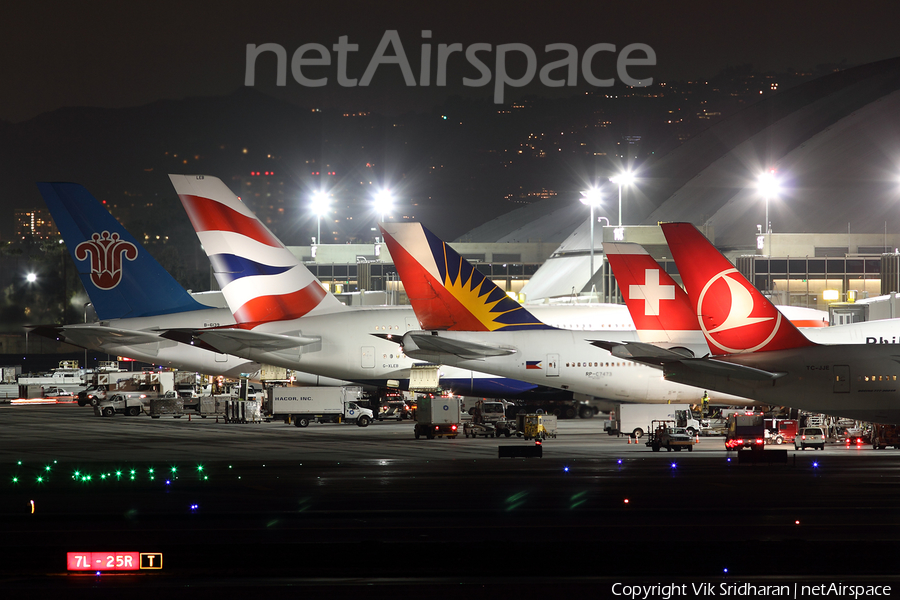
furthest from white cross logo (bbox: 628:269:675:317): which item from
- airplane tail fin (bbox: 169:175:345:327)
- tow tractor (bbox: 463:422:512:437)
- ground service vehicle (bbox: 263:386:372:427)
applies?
ground service vehicle (bbox: 263:386:372:427)

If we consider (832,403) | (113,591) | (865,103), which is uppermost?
(865,103)

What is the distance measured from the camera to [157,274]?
1876 inches

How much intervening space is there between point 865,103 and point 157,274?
97.3 m

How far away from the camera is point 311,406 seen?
5209cm

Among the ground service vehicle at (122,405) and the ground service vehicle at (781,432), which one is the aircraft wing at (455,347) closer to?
the ground service vehicle at (781,432)

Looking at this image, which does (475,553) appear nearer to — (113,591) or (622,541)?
(622,541)

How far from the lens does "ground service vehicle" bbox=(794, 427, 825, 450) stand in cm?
3669

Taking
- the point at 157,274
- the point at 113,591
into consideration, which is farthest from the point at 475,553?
the point at 157,274

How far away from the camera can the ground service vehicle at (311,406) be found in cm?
5162

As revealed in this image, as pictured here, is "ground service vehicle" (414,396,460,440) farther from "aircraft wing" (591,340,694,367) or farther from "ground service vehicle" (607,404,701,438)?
"aircraft wing" (591,340,694,367)

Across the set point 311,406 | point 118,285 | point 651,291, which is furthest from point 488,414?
point 118,285

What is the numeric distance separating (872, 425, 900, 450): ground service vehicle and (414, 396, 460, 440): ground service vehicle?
1671 centimetres

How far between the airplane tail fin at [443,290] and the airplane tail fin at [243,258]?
593 cm

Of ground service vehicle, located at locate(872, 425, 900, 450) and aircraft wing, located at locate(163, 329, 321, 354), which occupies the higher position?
aircraft wing, located at locate(163, 329, 321, 354)
